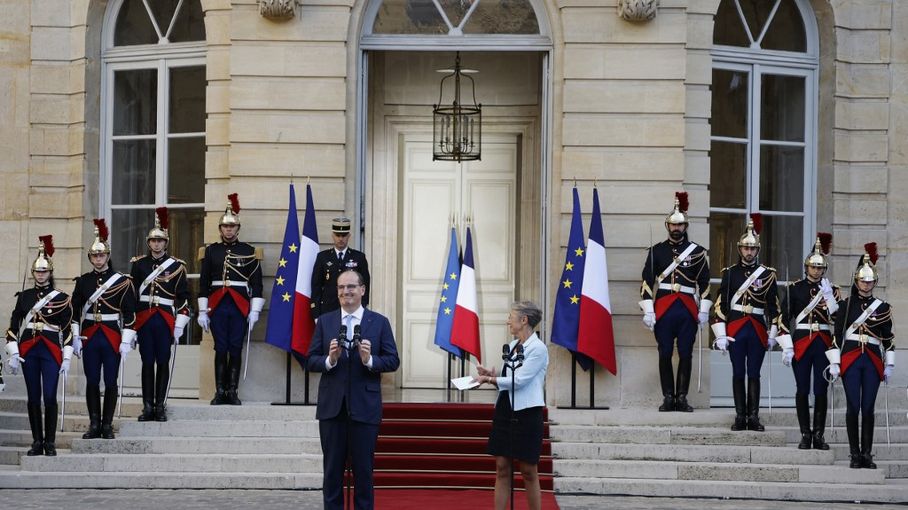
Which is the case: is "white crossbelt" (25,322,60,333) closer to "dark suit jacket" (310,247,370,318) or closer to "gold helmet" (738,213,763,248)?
"dark suit jacket" (310,247,370,318)

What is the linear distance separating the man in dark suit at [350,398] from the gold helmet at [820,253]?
4598 millimetres

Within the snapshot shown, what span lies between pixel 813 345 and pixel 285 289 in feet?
13.7

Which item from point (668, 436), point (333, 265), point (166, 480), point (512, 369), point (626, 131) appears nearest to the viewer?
point (512, 369)

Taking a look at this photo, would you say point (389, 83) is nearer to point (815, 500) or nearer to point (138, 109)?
point (138, 109)

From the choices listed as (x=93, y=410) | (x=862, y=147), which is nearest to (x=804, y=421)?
(x=862, y=147)

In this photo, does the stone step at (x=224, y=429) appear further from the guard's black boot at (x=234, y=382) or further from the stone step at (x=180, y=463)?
the guard's black boot at (x=234, y=382)

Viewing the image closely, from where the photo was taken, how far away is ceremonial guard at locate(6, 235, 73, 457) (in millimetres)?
12641

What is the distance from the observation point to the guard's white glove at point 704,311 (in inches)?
520

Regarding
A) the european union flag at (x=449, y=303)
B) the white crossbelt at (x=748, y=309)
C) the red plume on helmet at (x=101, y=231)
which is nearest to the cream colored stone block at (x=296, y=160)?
→ the red plume on helmet at (x=101, y=231)

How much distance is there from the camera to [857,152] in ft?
48.2

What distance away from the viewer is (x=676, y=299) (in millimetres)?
13188

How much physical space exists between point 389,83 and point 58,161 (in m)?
3.38

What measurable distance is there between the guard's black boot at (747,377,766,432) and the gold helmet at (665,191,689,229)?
1.34m

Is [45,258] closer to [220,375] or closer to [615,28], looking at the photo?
[220,375]
